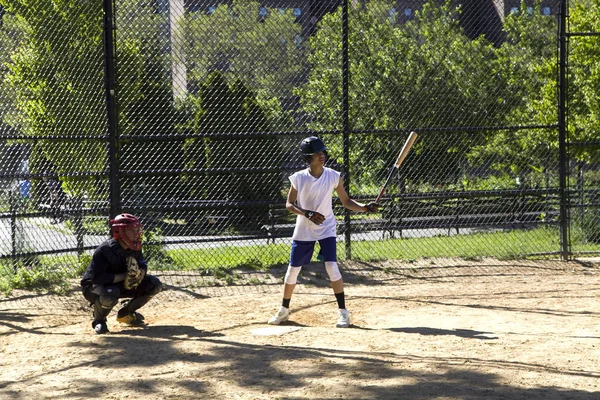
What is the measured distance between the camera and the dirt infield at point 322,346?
5457mm

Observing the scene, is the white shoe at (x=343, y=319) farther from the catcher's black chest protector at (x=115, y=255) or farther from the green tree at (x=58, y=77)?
the green tree at (x=58, y=77)

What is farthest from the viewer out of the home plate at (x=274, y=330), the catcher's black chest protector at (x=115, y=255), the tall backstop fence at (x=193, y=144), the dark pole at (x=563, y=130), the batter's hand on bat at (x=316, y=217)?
the dark pole at (x=563, y=130)

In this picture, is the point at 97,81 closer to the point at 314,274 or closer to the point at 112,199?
the point at 112,199

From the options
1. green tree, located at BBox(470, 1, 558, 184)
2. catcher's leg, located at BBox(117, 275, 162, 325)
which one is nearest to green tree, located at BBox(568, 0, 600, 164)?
green tree, located at BBox(470, 1, 558, 184)

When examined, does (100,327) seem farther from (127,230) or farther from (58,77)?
(58,77)

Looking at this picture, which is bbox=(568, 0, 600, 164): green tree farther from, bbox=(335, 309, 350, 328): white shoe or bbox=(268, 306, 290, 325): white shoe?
bbox=(268, 306, 290, 325): white shoe

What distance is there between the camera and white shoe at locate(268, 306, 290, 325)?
25.4 feet

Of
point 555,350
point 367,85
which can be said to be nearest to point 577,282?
point 555,350

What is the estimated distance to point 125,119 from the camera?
1130 centimetres

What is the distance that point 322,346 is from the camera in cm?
666

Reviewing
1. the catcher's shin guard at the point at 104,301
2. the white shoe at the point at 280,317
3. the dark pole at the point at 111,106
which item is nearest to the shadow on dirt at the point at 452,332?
the white shoe at the point at 280,317

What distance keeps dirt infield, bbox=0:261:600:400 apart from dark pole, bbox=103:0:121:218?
1.33m

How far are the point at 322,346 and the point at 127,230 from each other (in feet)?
6.77

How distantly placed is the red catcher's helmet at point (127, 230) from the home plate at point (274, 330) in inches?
53.0
